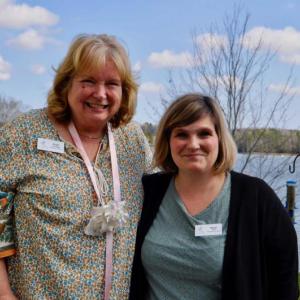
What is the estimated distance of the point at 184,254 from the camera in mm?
2148

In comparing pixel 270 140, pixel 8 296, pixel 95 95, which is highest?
pixel 95 95

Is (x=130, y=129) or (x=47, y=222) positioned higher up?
(x=130, y=129)

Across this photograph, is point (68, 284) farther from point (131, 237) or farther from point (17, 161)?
point (17, 161)

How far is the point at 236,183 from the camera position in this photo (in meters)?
2.25

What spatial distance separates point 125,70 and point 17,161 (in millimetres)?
703

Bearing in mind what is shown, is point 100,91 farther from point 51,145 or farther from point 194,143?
point 194,143

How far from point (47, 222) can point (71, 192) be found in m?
0.18

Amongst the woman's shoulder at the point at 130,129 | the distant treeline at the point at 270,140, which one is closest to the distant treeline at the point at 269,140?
the distant treeline at the point at 270,140

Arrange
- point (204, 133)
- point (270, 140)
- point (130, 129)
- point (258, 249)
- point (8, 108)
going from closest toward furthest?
1. point (258, 249)
2. point (204, 133)
3. point (130, 129)
4. point (270, 140)
5. point (8, 108)

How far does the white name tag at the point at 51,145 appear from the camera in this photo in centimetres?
216

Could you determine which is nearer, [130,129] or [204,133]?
[204,133]

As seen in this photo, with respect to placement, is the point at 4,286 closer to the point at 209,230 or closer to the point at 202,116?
the point at 209,230

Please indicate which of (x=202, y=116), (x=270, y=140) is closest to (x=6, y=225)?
(x=202, y=116)

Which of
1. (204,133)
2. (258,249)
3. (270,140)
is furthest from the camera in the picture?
(270,140)
